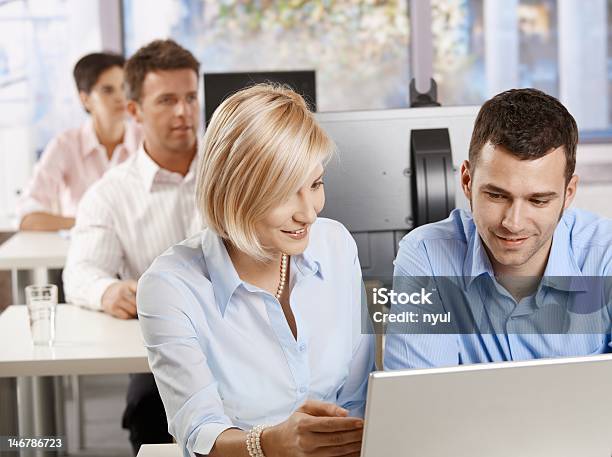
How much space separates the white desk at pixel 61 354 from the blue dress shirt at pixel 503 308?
87 centimetres

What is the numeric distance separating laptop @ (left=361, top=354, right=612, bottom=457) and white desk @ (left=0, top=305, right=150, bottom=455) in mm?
1038

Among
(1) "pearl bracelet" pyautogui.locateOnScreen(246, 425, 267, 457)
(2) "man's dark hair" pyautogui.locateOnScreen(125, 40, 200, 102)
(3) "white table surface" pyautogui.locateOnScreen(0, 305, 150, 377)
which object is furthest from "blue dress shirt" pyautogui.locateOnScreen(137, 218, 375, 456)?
(2) "man's dark hair" pyautogui.locateOnScreen(125, 40, 200, 102)

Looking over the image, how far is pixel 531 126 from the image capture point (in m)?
1.24

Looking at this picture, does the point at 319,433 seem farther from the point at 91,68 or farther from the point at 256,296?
the point at 91,68

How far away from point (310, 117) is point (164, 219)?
129cm

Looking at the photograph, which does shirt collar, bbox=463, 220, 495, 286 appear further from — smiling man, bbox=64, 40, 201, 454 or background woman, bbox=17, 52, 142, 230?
background woman, bbox=17, 52, 142, 230

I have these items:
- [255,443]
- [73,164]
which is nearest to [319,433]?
[255,443]

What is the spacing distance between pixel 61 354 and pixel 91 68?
85.3 inches

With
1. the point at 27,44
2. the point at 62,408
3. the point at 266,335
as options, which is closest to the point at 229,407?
the point at 266,335

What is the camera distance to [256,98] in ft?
4.27

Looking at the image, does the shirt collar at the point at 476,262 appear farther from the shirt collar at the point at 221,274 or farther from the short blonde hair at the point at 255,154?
the shirt collar at the point at 221,274

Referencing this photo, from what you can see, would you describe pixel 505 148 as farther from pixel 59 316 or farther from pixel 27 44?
pixel 27 44

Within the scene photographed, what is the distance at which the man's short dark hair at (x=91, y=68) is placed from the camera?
396cm

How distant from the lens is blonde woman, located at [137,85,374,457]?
1285 millimetres
